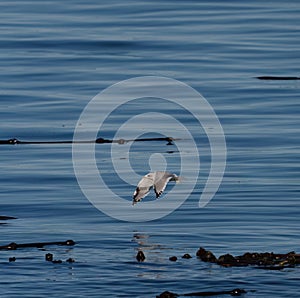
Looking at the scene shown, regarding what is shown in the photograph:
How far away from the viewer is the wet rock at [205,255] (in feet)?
43.2

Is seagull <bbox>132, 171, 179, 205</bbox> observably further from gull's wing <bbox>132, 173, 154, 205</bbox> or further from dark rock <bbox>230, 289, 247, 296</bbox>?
dark rock <bbox>230, 289, 247, 296</bbox>

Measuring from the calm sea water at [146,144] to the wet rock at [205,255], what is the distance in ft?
0.34

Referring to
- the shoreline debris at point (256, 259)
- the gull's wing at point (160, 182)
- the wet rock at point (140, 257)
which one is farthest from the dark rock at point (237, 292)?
the gull's wing at point (160, 182)

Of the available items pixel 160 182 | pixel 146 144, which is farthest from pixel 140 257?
pixel 146 144

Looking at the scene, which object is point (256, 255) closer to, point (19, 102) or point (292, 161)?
point (292, 161)

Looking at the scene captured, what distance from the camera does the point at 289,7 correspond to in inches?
1471

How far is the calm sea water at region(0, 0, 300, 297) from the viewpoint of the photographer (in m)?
12.8

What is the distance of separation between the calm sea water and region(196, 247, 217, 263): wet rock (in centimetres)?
10

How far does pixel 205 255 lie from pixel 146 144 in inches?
316

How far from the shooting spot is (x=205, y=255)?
43.5 ft

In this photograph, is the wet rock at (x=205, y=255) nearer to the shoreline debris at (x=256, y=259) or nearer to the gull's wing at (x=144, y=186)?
the shoreline debris at (x=256, y=259)

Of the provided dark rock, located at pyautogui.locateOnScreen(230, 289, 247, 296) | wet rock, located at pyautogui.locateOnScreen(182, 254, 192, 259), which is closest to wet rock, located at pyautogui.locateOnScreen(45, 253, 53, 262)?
wet rock, located at pyautogui.locateOnScreen(182, 254, 192, 259)

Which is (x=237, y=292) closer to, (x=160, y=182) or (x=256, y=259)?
(x=256, y=259)

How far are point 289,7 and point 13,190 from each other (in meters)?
21.2
